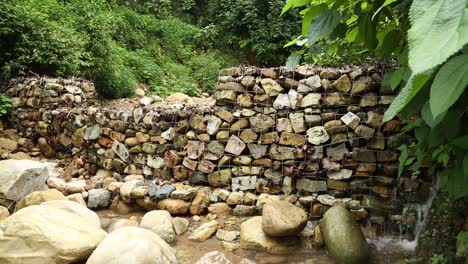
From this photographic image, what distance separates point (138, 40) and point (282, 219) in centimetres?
816

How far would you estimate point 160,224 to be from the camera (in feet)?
12.0

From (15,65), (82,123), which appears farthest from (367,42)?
(15,65)

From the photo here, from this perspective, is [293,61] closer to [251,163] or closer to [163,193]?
[251,163]

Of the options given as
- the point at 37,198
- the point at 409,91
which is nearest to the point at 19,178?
the point at 37,198

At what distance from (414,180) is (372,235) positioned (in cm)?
68

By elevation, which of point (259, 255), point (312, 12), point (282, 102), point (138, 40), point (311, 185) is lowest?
point (259, 255)

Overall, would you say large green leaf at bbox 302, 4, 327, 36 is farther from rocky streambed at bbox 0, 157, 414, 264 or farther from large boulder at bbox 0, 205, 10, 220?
large boulder at bbox 0, 205, 10, 220

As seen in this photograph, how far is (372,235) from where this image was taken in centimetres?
355

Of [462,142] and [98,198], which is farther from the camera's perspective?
[98,198]

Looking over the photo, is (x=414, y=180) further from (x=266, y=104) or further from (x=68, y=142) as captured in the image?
(x=68, y=142)

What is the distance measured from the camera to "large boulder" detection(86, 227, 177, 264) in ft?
9.11

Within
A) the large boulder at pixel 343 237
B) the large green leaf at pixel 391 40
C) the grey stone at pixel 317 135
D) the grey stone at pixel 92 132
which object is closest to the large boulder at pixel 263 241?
the large boulder at pixel 343 237

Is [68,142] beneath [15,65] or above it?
beneath

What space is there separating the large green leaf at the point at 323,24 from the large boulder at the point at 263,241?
2.67 metres
